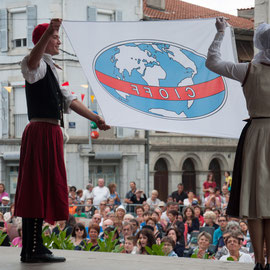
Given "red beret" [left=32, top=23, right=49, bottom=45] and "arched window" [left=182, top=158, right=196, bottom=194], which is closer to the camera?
"red beret" [left=32, top=23, right=49, bottom=45]

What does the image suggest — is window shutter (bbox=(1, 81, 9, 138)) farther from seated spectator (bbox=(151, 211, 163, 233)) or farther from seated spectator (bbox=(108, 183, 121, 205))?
seated spectator (bbox=(151, 211, 163, 233))

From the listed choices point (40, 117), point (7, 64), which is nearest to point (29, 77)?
point (40, 117)

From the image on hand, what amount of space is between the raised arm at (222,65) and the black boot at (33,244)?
→ 165 cm

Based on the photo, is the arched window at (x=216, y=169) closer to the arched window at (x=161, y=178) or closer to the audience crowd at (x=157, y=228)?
the arched window at (x=161, y=178)

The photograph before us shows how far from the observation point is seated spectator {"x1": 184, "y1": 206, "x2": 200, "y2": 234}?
12219mm

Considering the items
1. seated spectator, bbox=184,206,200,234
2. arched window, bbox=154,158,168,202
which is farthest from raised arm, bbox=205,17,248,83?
arched window, bbox=154,158,168,202

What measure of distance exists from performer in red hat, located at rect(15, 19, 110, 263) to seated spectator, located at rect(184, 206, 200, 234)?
22.7 ft

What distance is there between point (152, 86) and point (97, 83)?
55cm

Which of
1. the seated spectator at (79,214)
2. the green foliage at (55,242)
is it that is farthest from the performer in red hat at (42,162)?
the seated spectator at (79,214)

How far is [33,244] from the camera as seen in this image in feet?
17.8

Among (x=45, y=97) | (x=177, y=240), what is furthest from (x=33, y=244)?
(x=177, y=240)

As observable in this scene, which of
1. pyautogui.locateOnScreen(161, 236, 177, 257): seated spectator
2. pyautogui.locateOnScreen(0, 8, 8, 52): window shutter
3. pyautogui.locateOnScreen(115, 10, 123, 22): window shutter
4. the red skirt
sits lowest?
pyautogui.locateOnScreen(161, 236, 177, 257): seated spectator

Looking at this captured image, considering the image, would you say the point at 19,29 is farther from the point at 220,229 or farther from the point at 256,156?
the point at 256,156

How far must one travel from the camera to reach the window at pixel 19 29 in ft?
98.2
